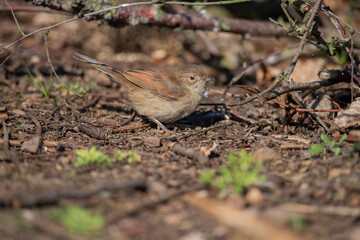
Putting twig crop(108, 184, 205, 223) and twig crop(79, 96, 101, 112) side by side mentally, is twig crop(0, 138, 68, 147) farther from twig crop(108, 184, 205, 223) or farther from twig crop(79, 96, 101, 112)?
twig crop(108, 184, 205, 223)

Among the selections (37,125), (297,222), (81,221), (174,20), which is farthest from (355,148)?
(174,20)

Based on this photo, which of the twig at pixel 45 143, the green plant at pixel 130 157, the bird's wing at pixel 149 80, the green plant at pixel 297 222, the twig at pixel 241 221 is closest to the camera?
the twig at pixel 241 221

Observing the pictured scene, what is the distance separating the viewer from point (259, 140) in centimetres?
518

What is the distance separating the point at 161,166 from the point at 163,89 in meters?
2.55

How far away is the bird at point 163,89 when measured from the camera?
627 cm

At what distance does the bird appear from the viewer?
20.6ft

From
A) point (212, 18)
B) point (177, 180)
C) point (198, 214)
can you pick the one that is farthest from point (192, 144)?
point (212, 18)

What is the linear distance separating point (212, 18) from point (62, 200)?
5365 mm

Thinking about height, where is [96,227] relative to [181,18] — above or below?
below

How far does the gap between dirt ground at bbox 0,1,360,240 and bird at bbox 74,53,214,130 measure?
29cm

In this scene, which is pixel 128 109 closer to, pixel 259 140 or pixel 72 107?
pixel 72 107

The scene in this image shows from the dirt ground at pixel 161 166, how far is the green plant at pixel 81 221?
1.3 inches

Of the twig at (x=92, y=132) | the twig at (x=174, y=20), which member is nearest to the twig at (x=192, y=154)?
the twig at (x=92, y=132)

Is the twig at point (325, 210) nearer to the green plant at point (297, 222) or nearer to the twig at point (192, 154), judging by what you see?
the green plant at point (297, 222)
